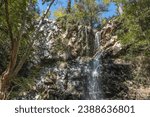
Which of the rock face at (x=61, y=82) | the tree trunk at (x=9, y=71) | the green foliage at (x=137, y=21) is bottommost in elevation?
the tree trunk at (x=9, y=71)

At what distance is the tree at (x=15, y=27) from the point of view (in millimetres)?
9156

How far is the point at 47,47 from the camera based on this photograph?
33688 millimetres

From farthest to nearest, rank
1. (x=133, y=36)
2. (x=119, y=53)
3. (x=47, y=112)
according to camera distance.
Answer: (x=119, y=53), (x=133, y=36), (x=47, y=112)

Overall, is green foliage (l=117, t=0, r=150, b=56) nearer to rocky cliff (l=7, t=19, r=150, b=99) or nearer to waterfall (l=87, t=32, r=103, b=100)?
rocky cliff (l=7, t=19, r=150, b=99)

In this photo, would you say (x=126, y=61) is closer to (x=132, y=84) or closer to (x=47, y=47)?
(x=132, y=84)

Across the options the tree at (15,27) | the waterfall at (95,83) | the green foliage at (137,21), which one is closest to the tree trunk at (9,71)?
the tree at (15,27)

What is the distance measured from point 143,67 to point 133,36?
303 inches

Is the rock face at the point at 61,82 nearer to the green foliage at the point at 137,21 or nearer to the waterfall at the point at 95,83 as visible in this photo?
the waterfall at the point at 95,83

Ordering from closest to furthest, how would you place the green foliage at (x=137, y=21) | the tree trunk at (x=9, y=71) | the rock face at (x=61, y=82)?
the tree trunk at (x=9, y=71) < the green foliage at (x=137, y=21) < the rock face at (x=61, y=82)

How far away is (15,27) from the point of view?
12.5 m

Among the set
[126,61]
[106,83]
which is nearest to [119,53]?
[126,61]

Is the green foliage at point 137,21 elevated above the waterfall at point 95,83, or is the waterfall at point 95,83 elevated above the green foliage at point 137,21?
the green foliage at point 137,21

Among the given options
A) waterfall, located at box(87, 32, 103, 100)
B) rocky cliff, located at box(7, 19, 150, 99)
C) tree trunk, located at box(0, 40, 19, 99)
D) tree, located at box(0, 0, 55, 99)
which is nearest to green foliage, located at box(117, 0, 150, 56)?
rocky cliff, located at box(7, 19, 150, 99)

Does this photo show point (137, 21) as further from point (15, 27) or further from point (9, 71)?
point (9, 71)
